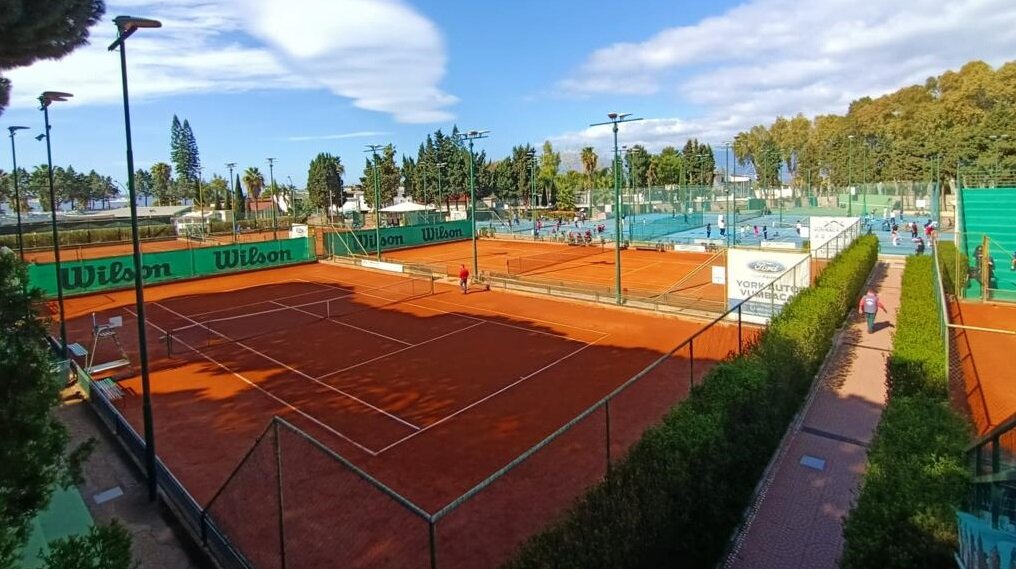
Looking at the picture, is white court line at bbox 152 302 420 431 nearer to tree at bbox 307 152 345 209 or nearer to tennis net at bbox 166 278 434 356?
tennis net at bbox 166 278 434 356

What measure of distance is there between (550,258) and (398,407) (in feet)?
99.8

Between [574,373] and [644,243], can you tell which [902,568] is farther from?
[644,243]

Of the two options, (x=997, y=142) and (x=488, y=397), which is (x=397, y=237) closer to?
(x=488, y=397)

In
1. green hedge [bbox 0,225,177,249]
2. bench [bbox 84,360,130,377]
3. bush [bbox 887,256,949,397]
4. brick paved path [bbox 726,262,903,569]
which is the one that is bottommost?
brick paved path [bbox 726,262,903,569]

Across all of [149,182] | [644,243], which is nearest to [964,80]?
[644,243]

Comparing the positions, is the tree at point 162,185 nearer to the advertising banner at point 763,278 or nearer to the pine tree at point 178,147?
the pine tree at point 178,147

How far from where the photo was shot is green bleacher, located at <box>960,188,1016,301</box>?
Answer: 28.6 m

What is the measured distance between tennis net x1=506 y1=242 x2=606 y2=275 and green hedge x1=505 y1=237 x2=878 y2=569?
2593 cm

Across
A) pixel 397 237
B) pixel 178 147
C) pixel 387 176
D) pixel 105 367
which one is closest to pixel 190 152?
pixel 178 147

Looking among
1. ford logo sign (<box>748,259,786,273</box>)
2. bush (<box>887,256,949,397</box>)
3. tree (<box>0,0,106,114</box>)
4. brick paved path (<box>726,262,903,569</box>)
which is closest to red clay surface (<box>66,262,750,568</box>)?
brick paved path (<box>726,262,903,569</box>)

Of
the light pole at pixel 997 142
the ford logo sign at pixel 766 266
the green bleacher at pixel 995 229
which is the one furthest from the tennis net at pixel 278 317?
the light pole at pixel 997 142

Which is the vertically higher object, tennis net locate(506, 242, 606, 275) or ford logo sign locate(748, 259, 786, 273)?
ford logo sign locate(748, 259, 786, 273)

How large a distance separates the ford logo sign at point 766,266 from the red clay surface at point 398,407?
10.2ft

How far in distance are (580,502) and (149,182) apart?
198716 millimetres
